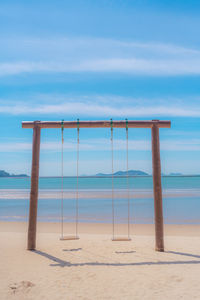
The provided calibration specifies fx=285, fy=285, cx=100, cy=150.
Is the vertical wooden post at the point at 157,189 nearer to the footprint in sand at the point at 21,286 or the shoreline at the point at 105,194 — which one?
the footprint in sand at the point at 21,286

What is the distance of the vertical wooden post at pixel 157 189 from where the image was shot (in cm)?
500

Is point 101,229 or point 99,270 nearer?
point 99,270

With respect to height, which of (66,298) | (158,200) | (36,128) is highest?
(36,128)

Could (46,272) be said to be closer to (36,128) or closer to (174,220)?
(36,128)

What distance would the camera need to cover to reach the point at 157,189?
197 inches

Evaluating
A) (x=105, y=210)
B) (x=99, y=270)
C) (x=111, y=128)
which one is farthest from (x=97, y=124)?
(x=105, y=210)

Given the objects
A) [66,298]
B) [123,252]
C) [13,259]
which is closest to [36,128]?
[13,259]

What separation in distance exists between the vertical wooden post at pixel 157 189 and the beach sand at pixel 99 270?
0.86 feet

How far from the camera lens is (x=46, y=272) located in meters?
3.92

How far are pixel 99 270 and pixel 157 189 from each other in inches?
68.6

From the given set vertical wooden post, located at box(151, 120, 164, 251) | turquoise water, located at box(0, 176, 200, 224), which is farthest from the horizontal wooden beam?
turquoise water, located at box(0, 176, 200, 224)

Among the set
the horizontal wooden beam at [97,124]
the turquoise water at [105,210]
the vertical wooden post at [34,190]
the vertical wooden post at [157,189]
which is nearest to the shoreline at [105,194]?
the turquoise water at [105,210]

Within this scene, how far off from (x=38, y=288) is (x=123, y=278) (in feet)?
3.53

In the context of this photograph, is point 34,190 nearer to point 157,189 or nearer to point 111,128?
point 111,128
